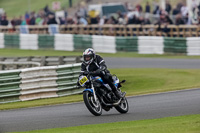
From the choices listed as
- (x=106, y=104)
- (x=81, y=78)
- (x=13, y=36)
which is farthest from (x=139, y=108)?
(x=13, y=36)

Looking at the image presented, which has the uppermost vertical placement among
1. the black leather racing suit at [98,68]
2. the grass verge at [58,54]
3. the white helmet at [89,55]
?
the white helmet at [89,55]

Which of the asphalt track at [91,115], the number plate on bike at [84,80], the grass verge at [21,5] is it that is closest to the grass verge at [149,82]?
the asphalt track at [91,115]

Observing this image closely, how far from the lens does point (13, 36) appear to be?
111 feet

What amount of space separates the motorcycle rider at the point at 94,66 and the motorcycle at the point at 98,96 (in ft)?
0.32

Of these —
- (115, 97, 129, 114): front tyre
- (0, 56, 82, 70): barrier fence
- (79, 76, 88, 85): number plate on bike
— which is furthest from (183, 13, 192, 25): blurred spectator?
(79, 76, 88, 85): number plate on bike

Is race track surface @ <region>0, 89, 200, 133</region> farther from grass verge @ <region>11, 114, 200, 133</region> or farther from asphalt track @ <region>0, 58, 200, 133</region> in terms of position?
grass verge @ <region>11, 114, 200, 133</region>

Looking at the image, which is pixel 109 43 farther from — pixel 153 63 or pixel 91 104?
pixel 91 104

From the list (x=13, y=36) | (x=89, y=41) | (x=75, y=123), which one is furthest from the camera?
(x=13, y=36)

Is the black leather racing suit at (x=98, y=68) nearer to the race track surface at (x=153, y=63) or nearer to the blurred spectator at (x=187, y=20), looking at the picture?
the race track surface at (x=153, y=63)

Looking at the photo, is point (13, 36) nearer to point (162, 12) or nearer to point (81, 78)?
point (162, 12)

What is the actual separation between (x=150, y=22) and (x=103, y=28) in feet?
9.50

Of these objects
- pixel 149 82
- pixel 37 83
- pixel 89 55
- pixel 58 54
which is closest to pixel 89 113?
pixel 89 55

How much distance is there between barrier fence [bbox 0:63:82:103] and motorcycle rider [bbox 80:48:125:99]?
4511 millimetres

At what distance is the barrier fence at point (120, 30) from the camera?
28.0m
